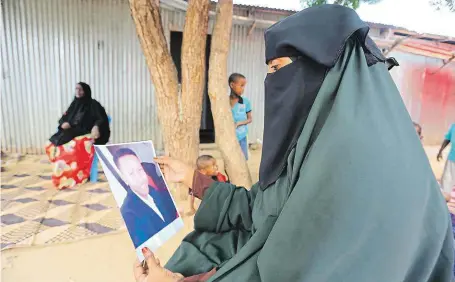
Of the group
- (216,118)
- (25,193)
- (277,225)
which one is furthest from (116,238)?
(277,225)

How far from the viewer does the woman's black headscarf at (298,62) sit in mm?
966

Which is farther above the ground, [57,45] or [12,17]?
[12,17]

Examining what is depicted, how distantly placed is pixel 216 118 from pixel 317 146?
3076 mm

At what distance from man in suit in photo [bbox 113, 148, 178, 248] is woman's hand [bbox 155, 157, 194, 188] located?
10 cm

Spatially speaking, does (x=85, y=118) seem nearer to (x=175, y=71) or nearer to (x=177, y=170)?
(x=175, y=71)

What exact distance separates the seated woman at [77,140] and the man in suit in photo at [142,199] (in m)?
3.81

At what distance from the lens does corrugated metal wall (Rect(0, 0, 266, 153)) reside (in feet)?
21.0

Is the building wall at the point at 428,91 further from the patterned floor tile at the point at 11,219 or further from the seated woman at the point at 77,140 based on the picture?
the patterned floor tile at the point at 11,219

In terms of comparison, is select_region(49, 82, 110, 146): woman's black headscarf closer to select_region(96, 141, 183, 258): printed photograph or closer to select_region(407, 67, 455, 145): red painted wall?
select_region(96, 141, 183, 258): printed photograph

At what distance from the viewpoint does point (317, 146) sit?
90 cm

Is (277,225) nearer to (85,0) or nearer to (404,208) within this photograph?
(404,208)

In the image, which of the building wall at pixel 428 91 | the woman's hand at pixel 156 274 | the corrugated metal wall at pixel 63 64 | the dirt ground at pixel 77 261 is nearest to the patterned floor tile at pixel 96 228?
the dirt ground at pixel 77 261

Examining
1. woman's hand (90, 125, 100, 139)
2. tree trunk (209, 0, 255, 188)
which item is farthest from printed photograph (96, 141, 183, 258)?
woman's hand (90, 125, 100, 139)

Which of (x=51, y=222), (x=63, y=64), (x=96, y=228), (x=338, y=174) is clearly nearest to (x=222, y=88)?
(x=96, y=228)
